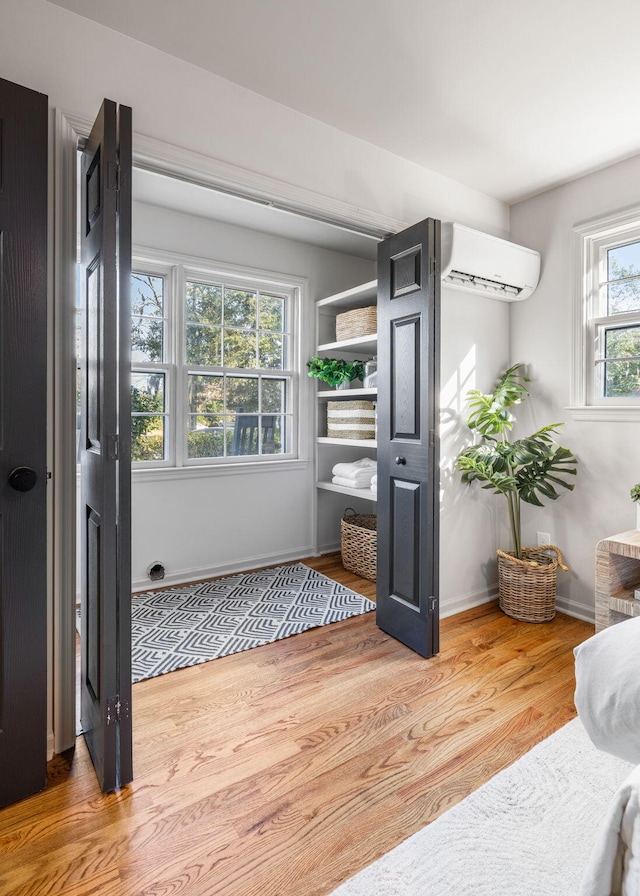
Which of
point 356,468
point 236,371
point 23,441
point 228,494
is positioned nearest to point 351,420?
point 356,468

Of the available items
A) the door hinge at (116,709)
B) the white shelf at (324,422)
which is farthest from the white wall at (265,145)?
the door hinge at (116,709)

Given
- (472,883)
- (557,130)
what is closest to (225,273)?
(557,130)

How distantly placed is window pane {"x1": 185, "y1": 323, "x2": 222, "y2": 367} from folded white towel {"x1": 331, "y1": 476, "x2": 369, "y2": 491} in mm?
1245

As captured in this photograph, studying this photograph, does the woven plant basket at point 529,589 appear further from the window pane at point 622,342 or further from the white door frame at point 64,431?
the white door frame at point 64,431

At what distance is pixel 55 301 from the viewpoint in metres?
1.62

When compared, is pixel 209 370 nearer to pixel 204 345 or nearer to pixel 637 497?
pixel 204 345

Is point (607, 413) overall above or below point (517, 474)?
above

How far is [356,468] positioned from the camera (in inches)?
141

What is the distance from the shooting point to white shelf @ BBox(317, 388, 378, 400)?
11.0 ft

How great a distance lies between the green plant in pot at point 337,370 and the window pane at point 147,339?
1.14m

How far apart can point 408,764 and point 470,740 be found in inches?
10.9

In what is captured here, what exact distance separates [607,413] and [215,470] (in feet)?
8.26

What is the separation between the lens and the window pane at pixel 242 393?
3.69 m

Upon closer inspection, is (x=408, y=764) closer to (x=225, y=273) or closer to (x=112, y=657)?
(x=112, y=657)
